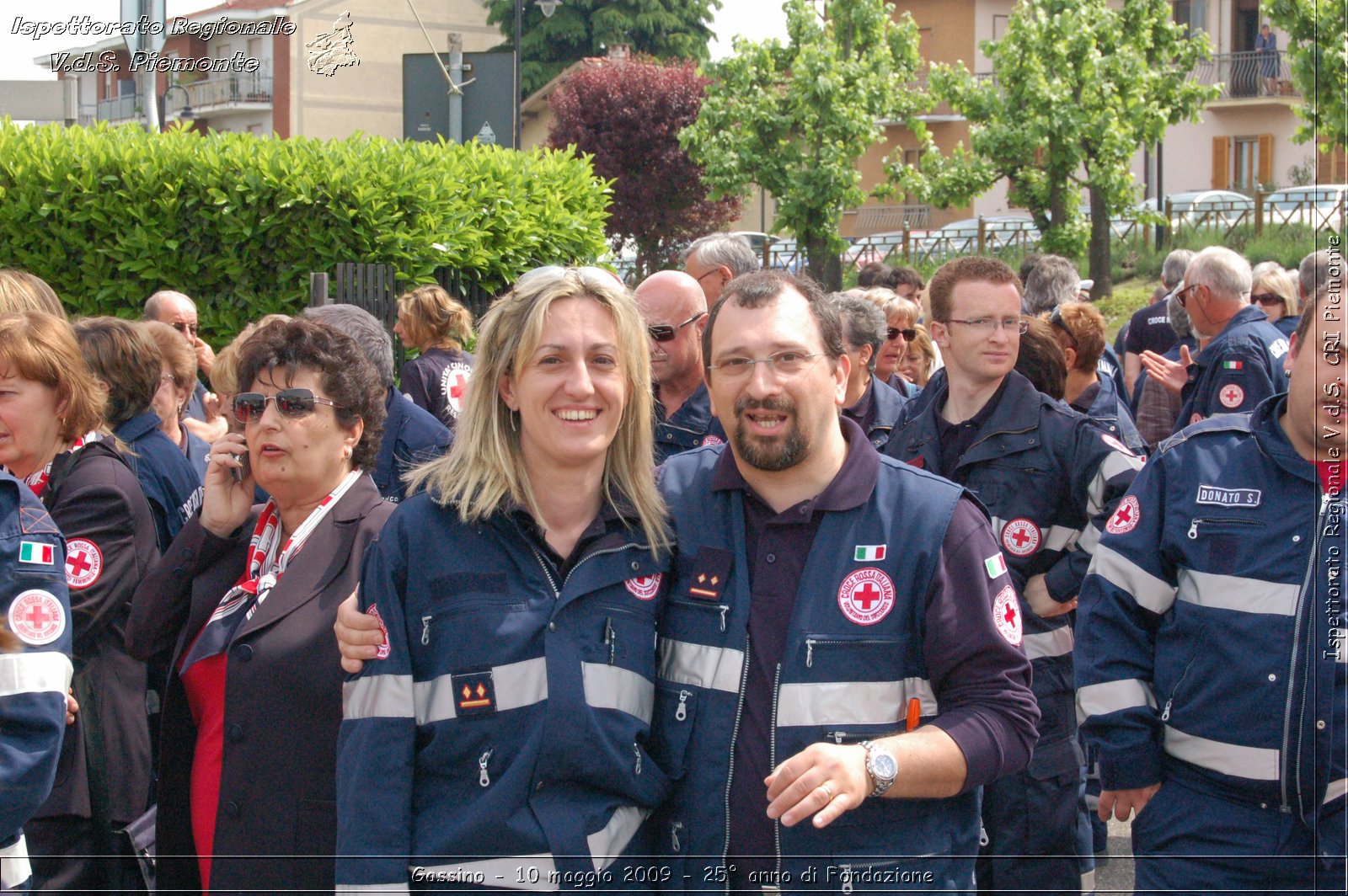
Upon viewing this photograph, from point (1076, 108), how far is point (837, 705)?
1124 inches

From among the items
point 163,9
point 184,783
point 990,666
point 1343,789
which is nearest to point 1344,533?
point 1343,789

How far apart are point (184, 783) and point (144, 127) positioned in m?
9.41

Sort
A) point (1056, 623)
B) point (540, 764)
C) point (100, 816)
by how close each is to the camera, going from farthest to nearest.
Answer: point (1056, 623) → point (100, 816) → point (540, 764)

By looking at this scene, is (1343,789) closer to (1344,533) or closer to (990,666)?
(1344,533)

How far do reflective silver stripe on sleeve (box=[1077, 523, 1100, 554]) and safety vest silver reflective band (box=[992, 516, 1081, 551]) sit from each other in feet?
Result: 0.10

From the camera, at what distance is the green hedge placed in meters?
10.1

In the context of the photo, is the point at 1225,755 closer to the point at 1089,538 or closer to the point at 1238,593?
the point at 1238,593

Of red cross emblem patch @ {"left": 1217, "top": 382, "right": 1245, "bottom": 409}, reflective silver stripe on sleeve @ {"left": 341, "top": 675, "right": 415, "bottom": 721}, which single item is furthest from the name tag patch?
red cross emblem patch @ {"left": 1217, "top": 382, "right": 1245, "bottom": 409}

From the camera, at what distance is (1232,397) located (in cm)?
752

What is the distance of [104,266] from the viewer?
1040cm

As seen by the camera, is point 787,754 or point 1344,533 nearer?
point 787,754

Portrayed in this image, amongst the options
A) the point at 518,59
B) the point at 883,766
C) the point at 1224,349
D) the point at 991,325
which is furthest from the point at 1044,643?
the point at 518,59

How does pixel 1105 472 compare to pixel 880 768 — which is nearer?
pixel 880 768

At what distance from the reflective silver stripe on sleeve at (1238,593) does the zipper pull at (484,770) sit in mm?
1927
